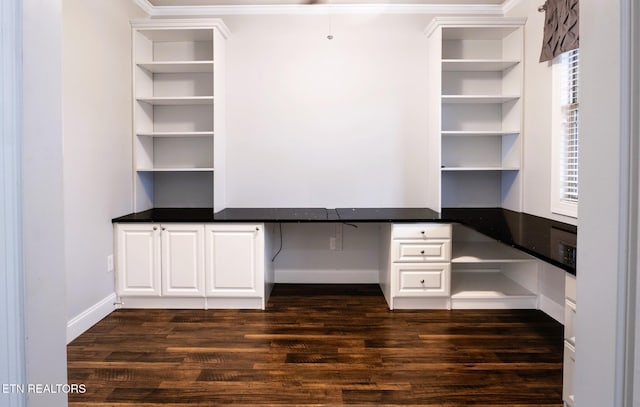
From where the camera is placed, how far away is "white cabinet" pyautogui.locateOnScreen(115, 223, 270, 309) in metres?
3.26

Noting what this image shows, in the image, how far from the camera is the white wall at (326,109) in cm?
386

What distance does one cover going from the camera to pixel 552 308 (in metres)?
3.17

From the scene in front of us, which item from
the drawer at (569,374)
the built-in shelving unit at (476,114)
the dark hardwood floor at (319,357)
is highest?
the built-in shelving unit at (476,114)

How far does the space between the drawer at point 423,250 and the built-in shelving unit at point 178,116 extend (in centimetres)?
166

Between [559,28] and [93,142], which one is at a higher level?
[559,28]

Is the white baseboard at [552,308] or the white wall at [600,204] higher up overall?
the white wall at [600,204]

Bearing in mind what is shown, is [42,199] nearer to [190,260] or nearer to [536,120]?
[190,260]

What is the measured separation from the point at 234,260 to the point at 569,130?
9.07 feet

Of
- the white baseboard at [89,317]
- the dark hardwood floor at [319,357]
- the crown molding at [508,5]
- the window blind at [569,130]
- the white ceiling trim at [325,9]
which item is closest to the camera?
the dark hardwood floor at [319,357]

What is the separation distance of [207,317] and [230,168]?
1.45 m

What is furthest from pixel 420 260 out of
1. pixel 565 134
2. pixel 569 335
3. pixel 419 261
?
pixel 569 335

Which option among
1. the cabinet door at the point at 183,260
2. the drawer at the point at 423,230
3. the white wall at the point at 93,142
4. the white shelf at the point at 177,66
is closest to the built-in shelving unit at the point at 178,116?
the white shelf at the point at 177,66

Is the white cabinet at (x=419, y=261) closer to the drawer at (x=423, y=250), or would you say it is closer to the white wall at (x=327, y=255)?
the drawer at (x=423, y=250)

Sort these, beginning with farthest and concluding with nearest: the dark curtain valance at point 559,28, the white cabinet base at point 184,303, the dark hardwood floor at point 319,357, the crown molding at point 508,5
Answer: the crown molding at point 508,5 → the white cabinet base at point 184,303 → the dark curtain valance at point 559,28 → the dark hardwood floor at point 319,357
